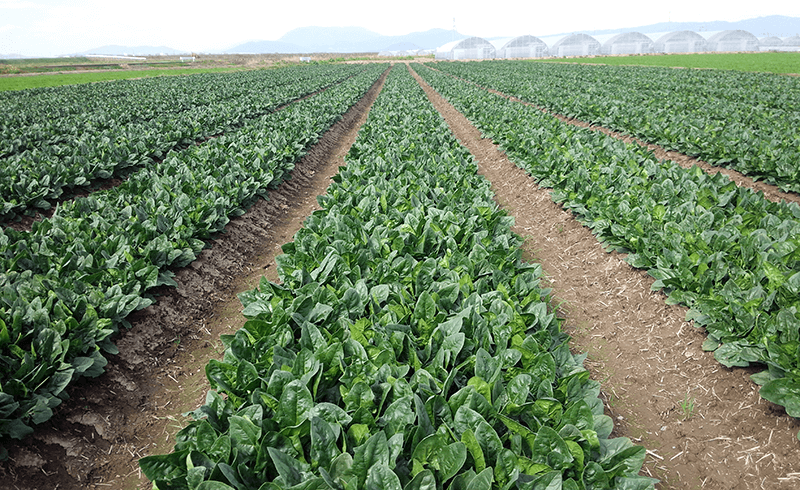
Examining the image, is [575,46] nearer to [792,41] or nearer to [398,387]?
[792,41]

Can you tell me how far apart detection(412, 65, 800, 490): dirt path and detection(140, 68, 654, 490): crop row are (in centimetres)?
131

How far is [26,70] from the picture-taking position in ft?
195

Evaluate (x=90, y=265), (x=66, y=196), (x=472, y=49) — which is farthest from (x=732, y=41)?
(x=90, y=265)

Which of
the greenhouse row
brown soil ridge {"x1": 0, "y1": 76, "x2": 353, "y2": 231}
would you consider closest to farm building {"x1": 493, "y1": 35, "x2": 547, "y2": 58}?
the greenhouse row

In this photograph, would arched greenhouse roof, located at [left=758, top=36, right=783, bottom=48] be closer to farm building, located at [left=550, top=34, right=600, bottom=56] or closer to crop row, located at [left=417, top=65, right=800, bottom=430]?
farm building, located at [left=550, top=34, right=600, bottom=56]

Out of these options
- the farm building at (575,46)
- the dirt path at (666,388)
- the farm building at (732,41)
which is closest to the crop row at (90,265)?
the dirt path at (666,388)

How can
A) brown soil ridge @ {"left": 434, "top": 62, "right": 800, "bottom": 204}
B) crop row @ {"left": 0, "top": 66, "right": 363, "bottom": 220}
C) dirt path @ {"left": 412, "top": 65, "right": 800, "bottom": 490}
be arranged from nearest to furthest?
dirt path @ {"left": 412, "top": 65, "right": 800, "bottom": 490} → crop row @ {"left": 0, "top": 66, "right": 363, "bottom": 220} → brown soil ridge @ {"left": 434, "top": 62, "right": 800, "bottom": 204}

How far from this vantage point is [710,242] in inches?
219

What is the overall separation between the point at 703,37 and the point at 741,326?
99.1m

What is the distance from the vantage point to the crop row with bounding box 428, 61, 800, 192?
10.7 meters

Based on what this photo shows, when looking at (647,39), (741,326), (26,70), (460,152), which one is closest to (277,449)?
(741,326)

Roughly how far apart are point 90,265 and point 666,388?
22.7 feet

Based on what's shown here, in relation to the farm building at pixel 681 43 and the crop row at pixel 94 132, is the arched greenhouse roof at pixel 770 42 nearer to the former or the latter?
the farm building at pixel 681 43

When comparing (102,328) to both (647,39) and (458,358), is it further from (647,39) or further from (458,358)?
(647,39)
